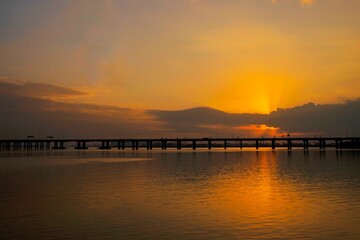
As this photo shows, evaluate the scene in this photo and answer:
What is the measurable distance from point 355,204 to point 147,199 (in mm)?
14024

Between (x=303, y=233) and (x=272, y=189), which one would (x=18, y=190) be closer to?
(x=272, y=189)

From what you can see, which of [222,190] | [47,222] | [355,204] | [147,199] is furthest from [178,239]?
[222,190]

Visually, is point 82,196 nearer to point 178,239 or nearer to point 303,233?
point 178,239

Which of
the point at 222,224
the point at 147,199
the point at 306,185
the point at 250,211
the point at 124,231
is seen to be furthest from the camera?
the point at 306,185

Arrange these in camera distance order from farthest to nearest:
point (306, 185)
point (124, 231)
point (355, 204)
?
point (306, 185)
point (355, 204)
point (124, 231)

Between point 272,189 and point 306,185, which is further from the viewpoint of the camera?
point 306,185

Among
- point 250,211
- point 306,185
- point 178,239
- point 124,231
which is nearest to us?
point 178,239

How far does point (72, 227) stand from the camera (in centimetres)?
2111

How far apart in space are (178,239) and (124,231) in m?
2.93

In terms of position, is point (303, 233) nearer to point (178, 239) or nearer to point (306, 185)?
point (178, 239)

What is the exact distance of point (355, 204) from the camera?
92.4 feet

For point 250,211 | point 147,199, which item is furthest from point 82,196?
point 250,211

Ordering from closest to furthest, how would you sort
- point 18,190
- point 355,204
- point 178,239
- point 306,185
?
point 178,239 → point 355,204 → point 18,190 → point 306,185

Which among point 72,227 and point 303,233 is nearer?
point 303,233
